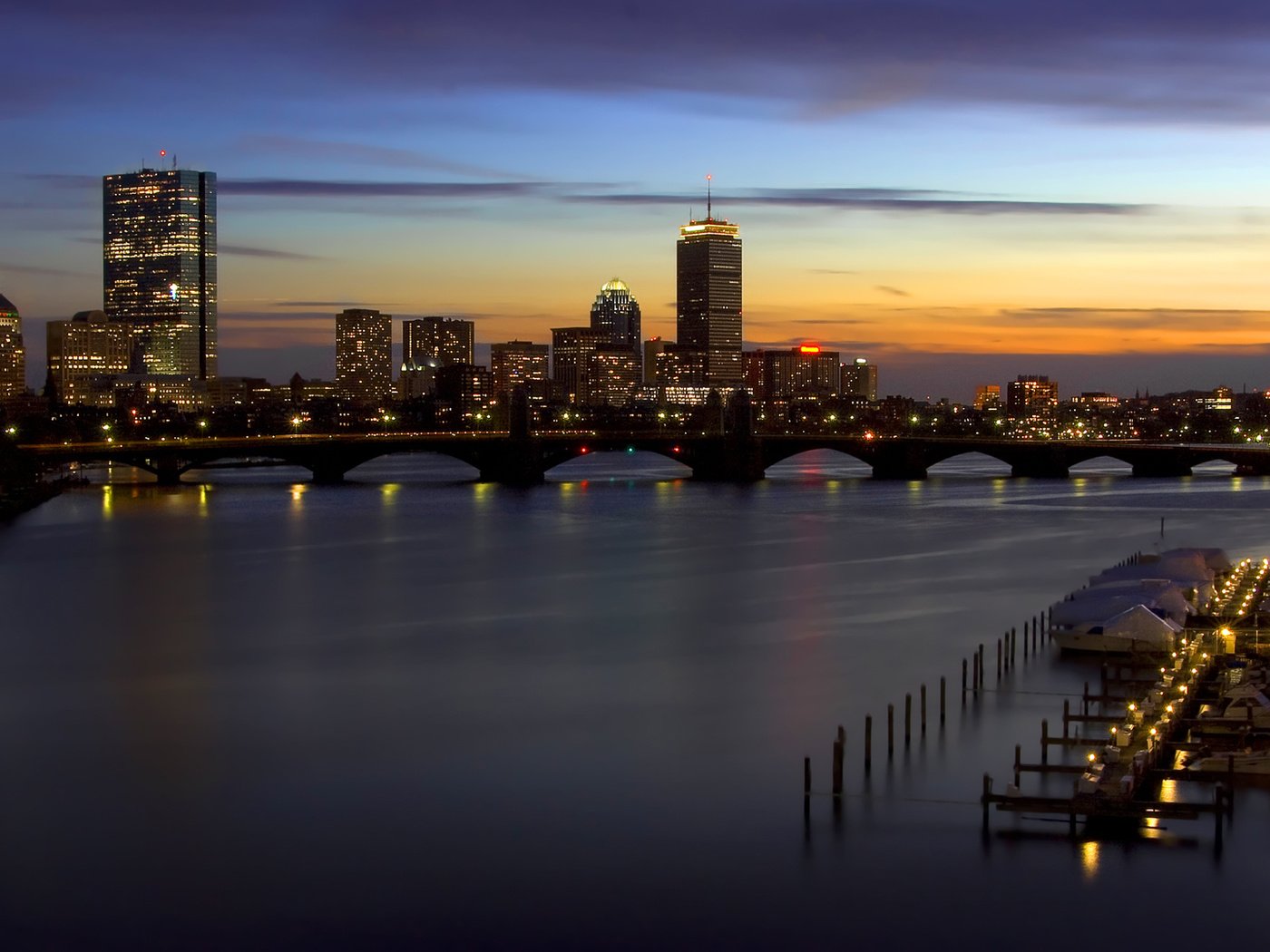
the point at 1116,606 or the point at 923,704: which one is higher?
the point at 1116,606

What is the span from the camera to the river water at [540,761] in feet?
66.2

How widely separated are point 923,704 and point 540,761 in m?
6.36

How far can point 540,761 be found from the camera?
27266 millimetres

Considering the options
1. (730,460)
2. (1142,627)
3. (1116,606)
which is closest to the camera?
(1142,627)

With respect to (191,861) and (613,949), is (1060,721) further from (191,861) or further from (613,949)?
(191,861)

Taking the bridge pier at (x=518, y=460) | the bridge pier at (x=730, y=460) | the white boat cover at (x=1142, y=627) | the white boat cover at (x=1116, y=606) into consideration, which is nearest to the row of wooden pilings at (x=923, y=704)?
the white boat cover at (x=1116, y=606)

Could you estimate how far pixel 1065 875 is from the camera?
68.3ft

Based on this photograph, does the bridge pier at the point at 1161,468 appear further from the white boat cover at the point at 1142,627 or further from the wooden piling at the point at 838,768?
the wooden piling at the point at 838,768

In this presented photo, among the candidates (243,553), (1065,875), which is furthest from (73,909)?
(243,553)

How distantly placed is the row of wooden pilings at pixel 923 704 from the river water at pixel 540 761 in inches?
12.5

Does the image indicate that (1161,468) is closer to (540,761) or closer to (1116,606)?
(1116,606)

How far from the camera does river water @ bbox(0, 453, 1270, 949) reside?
66.2ft

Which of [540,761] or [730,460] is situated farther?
[730,460]

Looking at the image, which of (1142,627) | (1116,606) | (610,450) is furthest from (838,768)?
(610,450)
